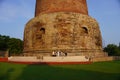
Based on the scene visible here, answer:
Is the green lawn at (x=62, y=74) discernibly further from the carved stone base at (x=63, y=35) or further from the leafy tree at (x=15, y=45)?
the leafy tree at (x=15, y=45)

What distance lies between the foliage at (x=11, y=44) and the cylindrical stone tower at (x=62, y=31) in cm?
1312

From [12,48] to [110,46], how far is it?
745 inches

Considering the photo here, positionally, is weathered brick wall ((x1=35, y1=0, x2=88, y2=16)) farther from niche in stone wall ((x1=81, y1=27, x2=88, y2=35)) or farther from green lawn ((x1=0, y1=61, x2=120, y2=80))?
green lawn ((x1=0, y1=61, x2=120, y2=80))

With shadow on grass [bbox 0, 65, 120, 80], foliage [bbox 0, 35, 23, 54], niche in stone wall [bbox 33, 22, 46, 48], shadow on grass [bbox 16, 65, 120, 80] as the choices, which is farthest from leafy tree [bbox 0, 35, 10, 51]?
shadow on grass [bbox 16, 65, 120, 80]

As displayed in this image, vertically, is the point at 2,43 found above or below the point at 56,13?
below

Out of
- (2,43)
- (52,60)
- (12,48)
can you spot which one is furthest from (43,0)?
(12,48)

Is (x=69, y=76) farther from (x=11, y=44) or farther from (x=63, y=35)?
(x=11, y=44)

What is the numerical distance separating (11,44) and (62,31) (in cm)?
2109

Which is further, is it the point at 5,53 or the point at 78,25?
the point at 5,53

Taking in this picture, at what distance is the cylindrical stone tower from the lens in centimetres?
1338

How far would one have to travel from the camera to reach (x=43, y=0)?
1580 centimetres

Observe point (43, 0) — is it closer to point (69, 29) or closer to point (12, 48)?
point (69, 29)

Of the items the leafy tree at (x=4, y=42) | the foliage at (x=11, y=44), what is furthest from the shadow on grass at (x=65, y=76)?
the foliage at (x=11, y=44)

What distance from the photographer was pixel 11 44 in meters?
32.2
